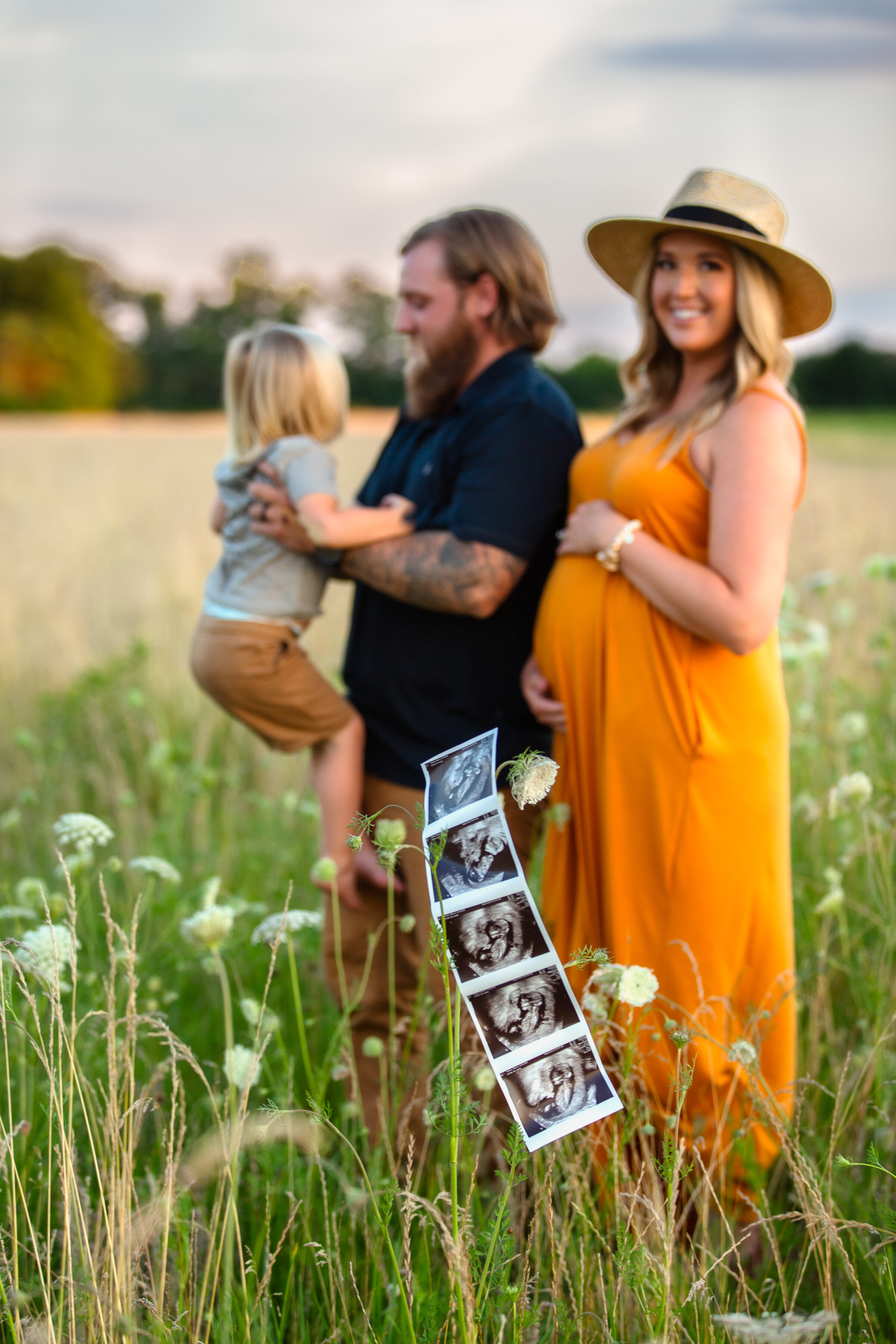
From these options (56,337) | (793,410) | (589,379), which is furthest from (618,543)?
(56,337)

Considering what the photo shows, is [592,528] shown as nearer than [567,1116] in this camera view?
No

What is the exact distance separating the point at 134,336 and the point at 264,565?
7341 cm

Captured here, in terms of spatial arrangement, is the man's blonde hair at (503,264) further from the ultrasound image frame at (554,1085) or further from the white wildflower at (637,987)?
Answer: the ultrasound image frame at (554,1085)

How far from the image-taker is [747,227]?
240 centimetres

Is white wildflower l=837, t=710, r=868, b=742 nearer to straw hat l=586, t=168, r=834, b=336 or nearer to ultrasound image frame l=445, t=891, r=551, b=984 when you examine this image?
straw hat l=586, t=168, r=834, b=336

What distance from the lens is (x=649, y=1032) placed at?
2.38 meters

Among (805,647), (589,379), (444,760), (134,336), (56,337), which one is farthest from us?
(134,336)

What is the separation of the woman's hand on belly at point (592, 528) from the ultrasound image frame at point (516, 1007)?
1266 mm

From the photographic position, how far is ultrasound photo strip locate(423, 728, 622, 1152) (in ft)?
4.23

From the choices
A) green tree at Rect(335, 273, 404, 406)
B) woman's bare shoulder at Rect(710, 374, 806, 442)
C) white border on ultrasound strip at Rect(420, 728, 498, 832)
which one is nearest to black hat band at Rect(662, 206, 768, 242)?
woman's bare shoulder at Rect(710, 374, 806, 442)

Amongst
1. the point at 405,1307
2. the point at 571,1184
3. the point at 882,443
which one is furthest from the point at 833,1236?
the point at 882,443

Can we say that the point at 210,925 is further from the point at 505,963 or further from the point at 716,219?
the point at 716,219

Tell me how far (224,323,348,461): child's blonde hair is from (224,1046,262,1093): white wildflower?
163 centimetres

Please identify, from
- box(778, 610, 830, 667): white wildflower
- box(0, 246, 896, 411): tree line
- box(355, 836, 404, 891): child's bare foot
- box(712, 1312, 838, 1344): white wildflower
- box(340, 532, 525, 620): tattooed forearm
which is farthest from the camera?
box(0, 246, 896, 411): tree line
